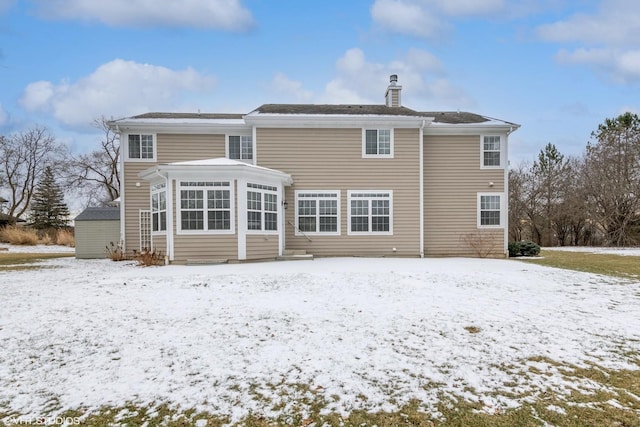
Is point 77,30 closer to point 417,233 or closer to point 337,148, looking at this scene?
point 337,148

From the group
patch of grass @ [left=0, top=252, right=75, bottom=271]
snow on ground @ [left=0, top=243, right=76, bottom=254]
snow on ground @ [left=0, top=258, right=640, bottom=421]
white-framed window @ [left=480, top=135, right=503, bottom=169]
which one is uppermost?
white-framed window @ [left=480, top=135, right=503, bottom=169]

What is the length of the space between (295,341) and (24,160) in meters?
42.3

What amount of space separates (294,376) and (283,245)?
378 inches

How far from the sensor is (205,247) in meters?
11.3

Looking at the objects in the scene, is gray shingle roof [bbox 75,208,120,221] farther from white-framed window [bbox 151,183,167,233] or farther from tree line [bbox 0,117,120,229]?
tree line [bbox 0,117,120,229]

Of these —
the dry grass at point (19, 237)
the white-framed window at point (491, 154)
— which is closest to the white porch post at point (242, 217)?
the white-framed window at point (491, 154)

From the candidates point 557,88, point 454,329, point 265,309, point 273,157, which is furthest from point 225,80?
point 557,88

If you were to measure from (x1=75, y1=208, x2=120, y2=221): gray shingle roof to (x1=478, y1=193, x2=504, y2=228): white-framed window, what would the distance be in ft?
50.0

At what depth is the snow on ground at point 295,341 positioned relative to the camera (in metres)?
3.28

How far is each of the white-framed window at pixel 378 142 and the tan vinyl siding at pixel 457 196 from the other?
67.8 inches

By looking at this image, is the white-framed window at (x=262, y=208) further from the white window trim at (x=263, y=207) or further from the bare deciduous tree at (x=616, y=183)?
the bare deciduous tree at (x=616, y=183)

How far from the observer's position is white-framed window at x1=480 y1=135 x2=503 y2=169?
1448cm

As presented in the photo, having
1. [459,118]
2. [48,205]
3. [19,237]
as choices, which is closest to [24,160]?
[48,205]

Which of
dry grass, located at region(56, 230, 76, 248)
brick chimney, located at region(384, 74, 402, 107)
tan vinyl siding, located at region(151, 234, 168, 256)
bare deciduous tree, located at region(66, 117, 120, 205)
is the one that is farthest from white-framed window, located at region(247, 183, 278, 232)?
bare deciduous tree, located at region(66, 117, 120, 205)
